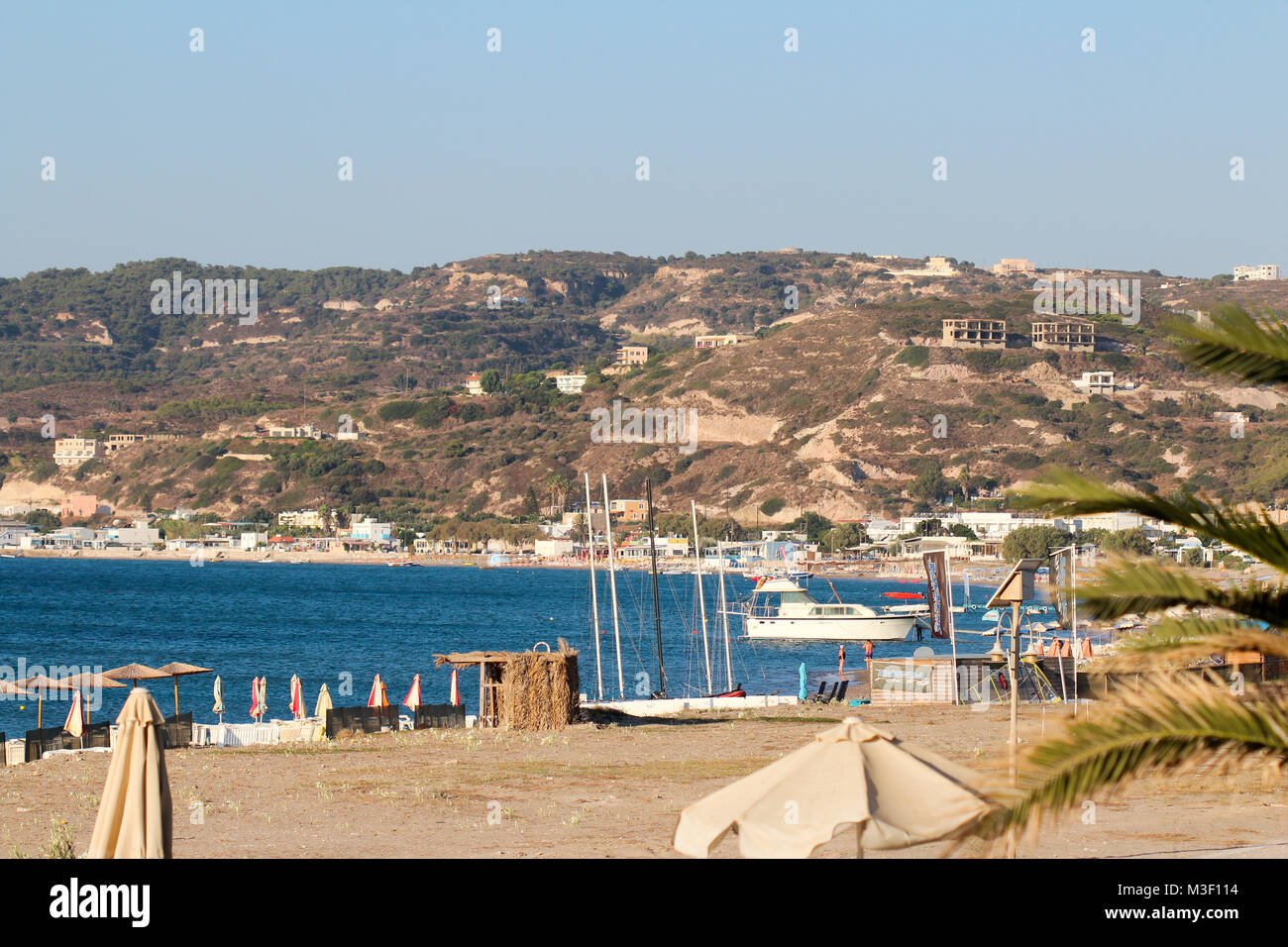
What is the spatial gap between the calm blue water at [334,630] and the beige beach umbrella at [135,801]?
27.2 m

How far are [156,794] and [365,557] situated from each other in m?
161

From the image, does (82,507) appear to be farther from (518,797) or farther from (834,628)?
(518,797)

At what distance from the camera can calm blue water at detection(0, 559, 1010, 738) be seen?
48688mm

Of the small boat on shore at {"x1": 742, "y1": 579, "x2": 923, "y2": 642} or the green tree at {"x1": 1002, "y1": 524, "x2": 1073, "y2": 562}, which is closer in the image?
the small boat on shore at {"x1": 742, "y1": 579, "x2": 923, "y2": 642}

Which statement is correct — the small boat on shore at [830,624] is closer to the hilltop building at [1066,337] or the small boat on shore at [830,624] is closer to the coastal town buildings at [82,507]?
the hilltop building at [1066,337]

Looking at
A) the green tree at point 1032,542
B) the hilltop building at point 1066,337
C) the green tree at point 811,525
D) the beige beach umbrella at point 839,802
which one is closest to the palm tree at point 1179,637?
the beige beach umbrella at point 839,802

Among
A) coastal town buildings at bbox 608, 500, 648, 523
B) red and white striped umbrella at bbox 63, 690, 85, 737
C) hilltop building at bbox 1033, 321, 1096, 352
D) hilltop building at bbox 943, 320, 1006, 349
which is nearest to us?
red and white striped umbrella at bbox 63, 690, 85, 737

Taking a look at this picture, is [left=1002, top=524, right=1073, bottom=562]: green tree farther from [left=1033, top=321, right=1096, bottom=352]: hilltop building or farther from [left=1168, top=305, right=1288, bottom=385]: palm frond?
[left=1168, top=305, right=1288, bottom=385]: palm frond

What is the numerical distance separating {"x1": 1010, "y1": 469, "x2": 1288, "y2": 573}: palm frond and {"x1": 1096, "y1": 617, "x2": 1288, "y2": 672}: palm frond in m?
0.30

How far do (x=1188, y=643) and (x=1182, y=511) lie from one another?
55 cm

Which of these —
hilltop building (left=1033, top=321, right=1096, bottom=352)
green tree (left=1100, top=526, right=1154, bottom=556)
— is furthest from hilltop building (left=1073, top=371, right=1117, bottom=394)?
green tree (left=1100, top=526, right=1154, bottom=556)

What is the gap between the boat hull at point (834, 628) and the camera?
69.7m
